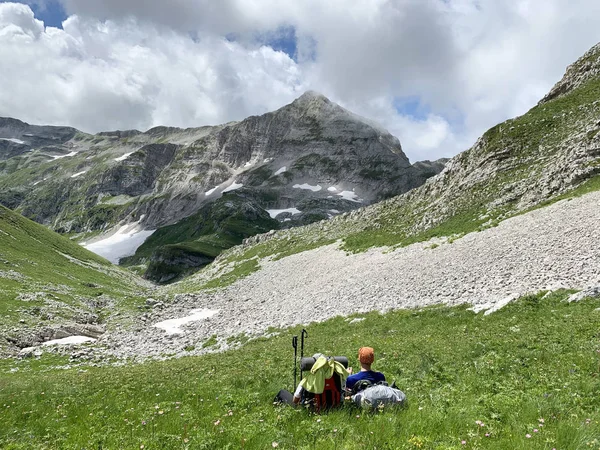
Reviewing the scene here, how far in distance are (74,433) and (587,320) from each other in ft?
63.1

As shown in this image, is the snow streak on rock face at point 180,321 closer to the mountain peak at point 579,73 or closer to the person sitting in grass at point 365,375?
the person sitting in grass at point 365,375

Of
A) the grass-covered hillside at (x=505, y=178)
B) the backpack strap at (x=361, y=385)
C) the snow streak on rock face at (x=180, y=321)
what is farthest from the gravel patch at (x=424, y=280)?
the backpack strap at (x=361, y=385)

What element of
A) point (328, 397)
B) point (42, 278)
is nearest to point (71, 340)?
point (42, 278)

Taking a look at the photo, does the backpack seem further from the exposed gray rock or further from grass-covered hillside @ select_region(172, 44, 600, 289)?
grass-covered hillside @ select_region(172, 44, 600, 289)

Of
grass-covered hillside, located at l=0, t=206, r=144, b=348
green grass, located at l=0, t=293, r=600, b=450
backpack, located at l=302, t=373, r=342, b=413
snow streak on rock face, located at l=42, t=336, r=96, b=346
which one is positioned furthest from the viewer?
grass-covered hillside, located at l=0, t=206, r=144, b=348

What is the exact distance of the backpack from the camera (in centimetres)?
913

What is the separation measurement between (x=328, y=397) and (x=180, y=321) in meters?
41.3

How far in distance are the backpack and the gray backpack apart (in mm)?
466

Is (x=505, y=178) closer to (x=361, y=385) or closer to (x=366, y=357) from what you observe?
(x=366, y=357)

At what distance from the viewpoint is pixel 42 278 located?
199ft

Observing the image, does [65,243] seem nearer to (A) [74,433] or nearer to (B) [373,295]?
(B) [373,295]

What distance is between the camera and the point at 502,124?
66.1 meters

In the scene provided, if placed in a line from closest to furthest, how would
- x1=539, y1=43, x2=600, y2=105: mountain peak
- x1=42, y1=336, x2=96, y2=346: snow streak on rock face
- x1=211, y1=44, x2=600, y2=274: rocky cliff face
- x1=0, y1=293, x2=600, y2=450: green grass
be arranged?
1. x1=0, y1=293, x2=600, y2=450: green grass
2. x1=42, y1=336, x2=96, y2=346: snow streak on rock face
3. x1=211, y1=44, x2=600, y2=274: rocky cliff face
4. x1=539, y1=43, x2=600, y2=105: mountain peak

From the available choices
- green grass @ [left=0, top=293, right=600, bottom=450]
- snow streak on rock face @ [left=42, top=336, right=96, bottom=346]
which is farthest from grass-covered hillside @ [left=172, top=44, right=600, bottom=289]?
snow streak on rock face @ [left=42, top=336, right=96, bottom=346]
